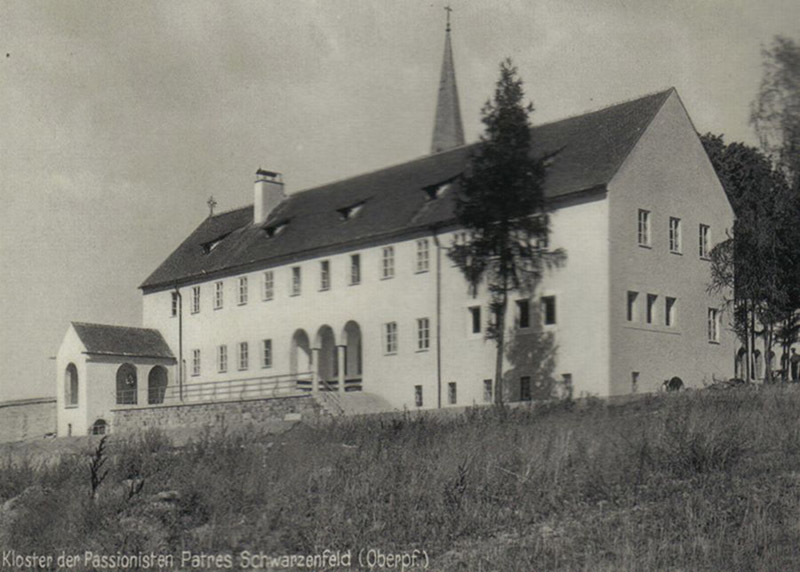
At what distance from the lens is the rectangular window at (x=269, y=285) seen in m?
49.2

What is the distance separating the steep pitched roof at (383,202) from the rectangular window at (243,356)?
3487 mm

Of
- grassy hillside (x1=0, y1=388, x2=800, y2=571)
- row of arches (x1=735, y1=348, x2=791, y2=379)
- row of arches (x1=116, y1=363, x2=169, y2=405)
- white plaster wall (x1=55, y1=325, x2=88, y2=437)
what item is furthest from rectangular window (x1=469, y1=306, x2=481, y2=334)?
grassy hillside (x1=0, y1=388, x2=800, y2=571)

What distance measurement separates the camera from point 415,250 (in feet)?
139

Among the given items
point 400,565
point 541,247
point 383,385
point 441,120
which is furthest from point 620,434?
point 441,120

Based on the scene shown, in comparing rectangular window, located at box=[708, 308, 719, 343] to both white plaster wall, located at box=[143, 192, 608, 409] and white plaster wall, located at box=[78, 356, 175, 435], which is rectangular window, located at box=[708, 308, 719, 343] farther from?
white plaster wall, located at box=[78, 356, 175, 435]

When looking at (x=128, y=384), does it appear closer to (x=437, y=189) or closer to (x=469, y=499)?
(x=437, y=189)

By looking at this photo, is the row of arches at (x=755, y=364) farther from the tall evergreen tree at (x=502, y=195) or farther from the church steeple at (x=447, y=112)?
the church steeple at (x=447, y=112)

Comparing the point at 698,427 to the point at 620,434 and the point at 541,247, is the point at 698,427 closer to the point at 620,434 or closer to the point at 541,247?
the point at 620,434

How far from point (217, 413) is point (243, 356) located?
6504 millimetres

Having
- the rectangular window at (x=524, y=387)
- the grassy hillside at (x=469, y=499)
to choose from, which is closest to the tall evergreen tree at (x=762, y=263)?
the rectangular window at (x=524, y=387)

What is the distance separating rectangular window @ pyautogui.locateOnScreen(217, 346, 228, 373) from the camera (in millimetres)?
51125

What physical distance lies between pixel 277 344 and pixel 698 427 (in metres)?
33.7

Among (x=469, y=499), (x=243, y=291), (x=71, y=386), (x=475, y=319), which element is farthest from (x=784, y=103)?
(x=71, y=386)

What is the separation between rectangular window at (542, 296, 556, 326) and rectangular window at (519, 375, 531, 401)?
1.92 m
